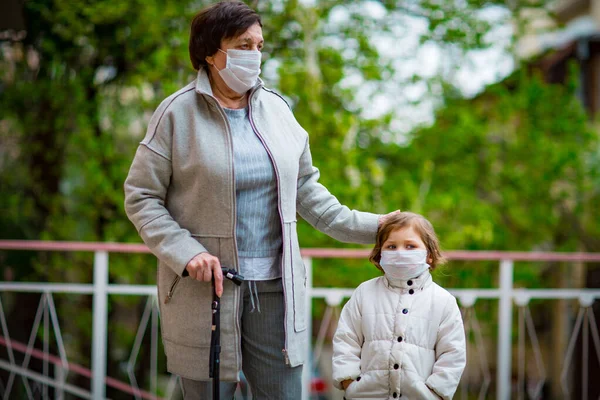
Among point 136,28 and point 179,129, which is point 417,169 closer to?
point 136,28

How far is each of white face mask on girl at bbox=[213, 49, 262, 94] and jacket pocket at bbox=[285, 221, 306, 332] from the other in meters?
0.40

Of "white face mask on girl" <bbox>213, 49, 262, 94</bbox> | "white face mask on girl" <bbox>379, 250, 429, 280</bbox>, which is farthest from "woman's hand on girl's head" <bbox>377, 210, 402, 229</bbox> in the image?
"white face mask on girl" <bbox>213, 49, 262, 94</bbox>

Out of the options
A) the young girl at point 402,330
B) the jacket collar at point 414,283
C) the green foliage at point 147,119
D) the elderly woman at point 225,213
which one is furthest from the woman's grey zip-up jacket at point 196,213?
the green foliage at point 147,119

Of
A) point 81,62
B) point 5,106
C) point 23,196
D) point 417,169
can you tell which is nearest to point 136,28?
point 81,62

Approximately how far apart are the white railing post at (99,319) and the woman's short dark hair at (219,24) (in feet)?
6.34

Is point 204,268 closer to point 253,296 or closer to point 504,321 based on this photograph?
point 253,296

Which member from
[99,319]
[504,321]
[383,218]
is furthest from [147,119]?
[383,218]

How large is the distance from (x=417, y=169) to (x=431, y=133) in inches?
29.2

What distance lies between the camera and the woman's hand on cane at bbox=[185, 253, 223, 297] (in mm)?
1771

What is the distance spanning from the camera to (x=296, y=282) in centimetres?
194

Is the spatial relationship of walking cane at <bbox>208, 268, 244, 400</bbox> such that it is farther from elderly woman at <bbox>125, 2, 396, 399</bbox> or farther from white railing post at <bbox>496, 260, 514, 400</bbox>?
white railing post at <bbox>496, 260, 514, 400</bbox>

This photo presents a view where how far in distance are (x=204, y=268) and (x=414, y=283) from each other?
2.12 feet

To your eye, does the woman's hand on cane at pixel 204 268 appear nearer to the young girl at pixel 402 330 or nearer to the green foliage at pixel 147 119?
the young girl at pixel 402 330

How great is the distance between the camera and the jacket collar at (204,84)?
1.88 meters
